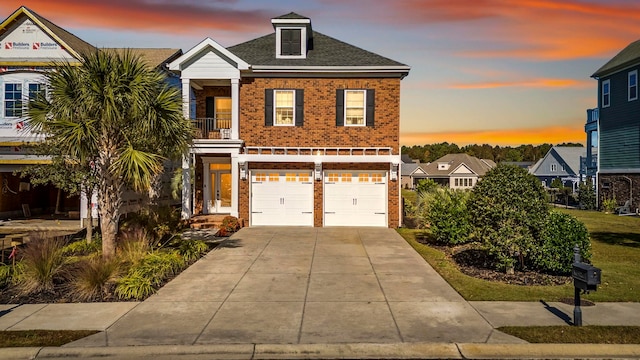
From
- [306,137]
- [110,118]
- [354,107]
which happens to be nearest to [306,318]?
[110,118]

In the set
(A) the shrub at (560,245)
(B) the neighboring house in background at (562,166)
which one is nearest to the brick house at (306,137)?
(A) the shrub at (560,245)

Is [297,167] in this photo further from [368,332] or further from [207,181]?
[368,332]

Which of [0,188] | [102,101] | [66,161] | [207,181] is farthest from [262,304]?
[0,188]

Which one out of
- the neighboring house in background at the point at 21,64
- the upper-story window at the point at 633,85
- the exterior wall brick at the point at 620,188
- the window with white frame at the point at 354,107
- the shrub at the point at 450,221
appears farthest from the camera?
the exterior wall brick at the point at 620,188

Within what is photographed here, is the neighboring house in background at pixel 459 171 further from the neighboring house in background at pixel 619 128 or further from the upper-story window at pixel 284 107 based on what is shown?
the upper-story window at pixel 284 107

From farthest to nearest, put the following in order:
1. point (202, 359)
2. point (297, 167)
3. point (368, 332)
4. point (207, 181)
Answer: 1. point (207, 181)
2. point (297, 167)
3. point (368, 332)
4. point (202, 359)

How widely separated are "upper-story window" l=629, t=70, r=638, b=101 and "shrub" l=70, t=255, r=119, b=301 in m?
32.5

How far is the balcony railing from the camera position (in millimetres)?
21656

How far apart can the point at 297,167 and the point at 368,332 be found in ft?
46.6

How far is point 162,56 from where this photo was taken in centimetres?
2900

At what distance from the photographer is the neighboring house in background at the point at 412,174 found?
8194 centimetres

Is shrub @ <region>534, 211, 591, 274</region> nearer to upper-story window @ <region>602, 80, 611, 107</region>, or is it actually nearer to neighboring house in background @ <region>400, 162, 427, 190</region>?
upper-story window @ <region>602, 80, 611, 107</region>

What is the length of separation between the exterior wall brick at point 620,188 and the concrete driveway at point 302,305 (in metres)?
23.2

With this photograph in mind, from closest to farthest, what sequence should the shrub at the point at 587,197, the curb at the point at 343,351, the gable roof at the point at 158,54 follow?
the curb at the point at 343,351 → the gable roof at the point at 158,54 → the shrub at the point at 587,197
